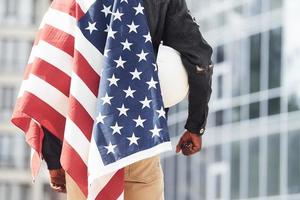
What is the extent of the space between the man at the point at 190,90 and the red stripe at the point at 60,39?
31 centimetres

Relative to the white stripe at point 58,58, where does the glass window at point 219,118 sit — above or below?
above

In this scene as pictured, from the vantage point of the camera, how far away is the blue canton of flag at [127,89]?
409cm

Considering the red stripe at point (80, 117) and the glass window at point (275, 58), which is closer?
the red stripe at point (80, 117)

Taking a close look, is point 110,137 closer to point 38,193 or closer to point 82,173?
point 82,173

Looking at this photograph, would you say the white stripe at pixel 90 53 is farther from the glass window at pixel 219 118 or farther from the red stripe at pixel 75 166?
the glass window at pixel 219 118

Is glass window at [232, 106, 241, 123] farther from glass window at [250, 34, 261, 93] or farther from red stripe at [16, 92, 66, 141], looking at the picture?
red stripe at [16, 92, 66, 141]

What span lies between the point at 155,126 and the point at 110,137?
6.9 inches

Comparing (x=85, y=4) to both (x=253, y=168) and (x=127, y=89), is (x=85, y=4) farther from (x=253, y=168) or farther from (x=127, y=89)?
(x=253, y=168)

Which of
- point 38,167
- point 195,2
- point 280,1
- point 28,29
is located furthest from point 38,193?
point 38,167

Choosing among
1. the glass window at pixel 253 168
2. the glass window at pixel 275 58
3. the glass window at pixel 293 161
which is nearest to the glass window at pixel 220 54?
the glass window at pixel 275 58

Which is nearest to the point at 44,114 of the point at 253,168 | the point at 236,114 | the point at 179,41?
the point at 179,41

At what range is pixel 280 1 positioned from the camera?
31.3 m

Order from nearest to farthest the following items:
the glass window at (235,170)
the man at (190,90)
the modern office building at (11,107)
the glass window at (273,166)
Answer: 1. the man at (190,90)
2. the glass window at (273,166)
3. the glass window at (235,170)
4. the modern office building at (11,107)

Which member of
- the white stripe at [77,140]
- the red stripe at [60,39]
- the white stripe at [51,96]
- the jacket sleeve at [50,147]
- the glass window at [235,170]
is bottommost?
the white stripe at [77,140]
